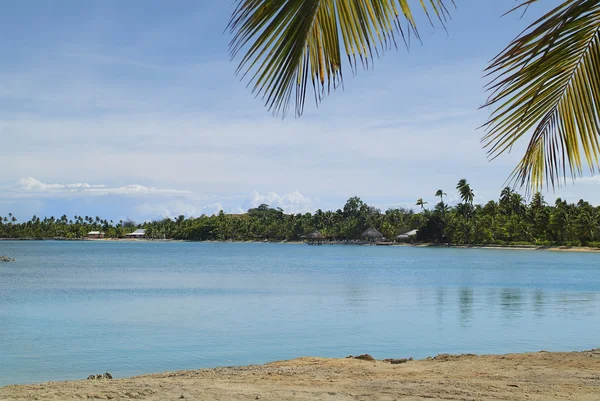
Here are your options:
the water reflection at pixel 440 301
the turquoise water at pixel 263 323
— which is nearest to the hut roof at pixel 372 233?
the turquoise water at pixel 263 323

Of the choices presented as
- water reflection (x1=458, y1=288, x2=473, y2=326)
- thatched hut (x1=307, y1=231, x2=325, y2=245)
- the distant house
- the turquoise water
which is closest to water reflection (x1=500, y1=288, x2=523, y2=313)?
the turquoise water

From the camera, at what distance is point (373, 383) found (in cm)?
789

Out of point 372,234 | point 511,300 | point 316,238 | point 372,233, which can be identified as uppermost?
point 372,233

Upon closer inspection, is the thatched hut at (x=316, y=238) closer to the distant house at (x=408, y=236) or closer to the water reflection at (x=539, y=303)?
the distant house at (x=408, y=236)

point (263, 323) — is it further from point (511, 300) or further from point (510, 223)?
point (510, 223)

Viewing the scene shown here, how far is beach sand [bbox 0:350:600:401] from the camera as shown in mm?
6902

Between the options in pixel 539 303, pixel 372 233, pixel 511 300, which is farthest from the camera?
pixel 372 233

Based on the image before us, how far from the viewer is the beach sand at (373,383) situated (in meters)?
6.90

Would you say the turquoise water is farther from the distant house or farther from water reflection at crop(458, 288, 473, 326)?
the distant house

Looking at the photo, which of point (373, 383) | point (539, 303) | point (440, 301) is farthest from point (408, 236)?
point (373, 383)

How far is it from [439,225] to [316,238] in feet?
131

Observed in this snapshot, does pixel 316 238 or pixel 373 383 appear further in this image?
pixel 316 238

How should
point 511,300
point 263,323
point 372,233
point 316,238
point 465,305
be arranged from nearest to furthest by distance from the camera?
point 263,323, point 465,305, point 511,300, point 372,233, point 316,238

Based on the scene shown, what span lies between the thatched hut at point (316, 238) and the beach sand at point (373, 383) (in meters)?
135
